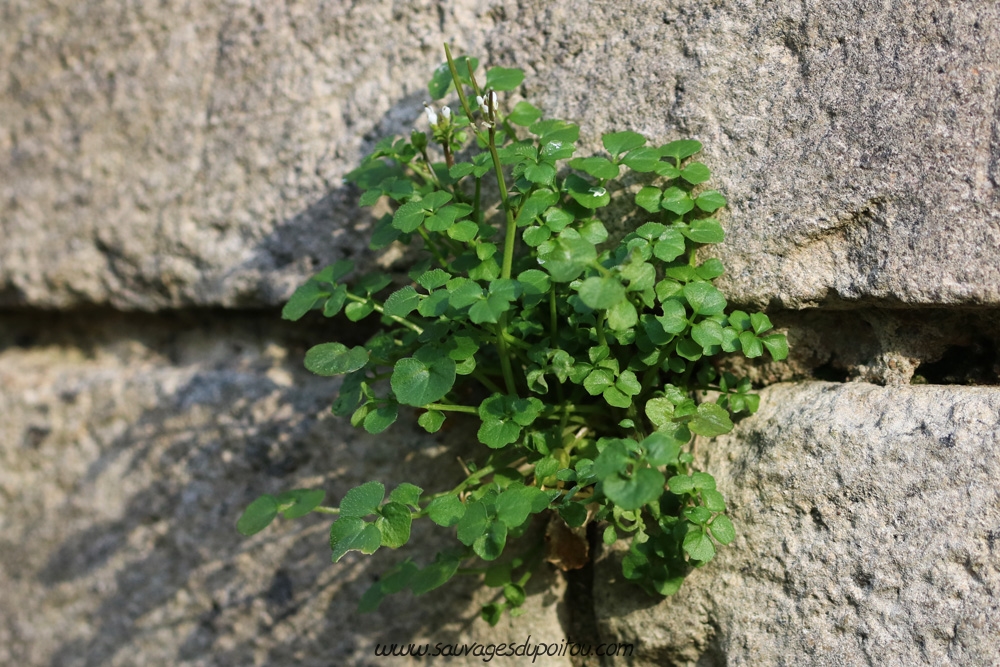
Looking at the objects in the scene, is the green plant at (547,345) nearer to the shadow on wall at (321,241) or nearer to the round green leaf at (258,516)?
the round green leaf at (258,516)

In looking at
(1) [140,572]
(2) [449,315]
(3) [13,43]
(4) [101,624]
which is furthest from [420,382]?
(3) [13,43]

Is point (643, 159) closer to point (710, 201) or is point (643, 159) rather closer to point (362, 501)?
point (710, 201)

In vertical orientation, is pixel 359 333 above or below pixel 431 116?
below

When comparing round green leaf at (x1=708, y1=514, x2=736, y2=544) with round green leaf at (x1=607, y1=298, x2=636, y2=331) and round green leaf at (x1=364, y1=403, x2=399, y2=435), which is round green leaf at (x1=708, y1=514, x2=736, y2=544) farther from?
round green leaf at (x1=364, y1=403, x2=399, y2=435)

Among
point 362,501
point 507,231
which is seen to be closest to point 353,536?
point 362,501

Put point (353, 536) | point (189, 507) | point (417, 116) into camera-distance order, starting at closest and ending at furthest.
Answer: point (353, 536)
point (417, 116)
point (189, 507)

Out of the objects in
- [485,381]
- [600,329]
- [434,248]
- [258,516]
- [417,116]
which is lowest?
[258,516]

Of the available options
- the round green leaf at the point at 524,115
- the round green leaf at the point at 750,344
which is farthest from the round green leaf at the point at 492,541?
the round green leaf at the point at 524,115
